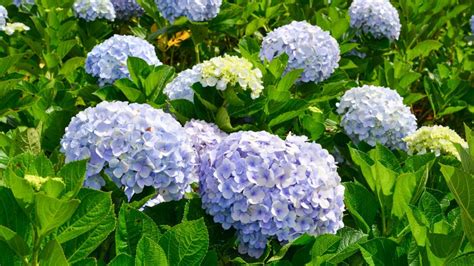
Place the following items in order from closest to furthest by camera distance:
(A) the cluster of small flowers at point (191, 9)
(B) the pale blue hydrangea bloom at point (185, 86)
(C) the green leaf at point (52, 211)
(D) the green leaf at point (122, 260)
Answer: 1. (C) the green leaf at point (52, 211)
2. (D) the green leaf at point (122, 260)
3. (B) the pale blue hydrangea bloom at point (185, 86)
4. (A) the cluster of small flowers at point (191, 9)

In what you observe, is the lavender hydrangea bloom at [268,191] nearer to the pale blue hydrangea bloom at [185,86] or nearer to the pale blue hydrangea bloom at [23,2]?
the pale blue hydrangea bloom at [185,86]

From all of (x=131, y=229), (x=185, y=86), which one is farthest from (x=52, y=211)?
(x=185, y=86)

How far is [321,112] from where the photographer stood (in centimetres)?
243

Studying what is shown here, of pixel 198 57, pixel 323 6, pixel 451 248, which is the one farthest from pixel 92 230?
pixel 323 6

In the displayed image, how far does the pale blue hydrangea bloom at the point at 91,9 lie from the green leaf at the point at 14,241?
2.27 m

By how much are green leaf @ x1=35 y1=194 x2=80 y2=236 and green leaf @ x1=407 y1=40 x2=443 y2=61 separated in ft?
9.53

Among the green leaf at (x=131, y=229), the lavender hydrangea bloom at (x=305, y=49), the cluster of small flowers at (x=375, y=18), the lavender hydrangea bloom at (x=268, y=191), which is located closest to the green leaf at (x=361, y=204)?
the lavender hydrangea bloom at (x=268, y=191)

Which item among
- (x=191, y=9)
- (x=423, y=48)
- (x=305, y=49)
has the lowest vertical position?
(x=423, y=48)

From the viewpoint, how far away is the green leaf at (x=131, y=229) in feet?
4.58

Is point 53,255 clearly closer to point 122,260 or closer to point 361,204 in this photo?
point 122,260

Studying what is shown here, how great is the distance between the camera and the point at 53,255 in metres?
1.21

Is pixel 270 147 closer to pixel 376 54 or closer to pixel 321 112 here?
pixel 321 112

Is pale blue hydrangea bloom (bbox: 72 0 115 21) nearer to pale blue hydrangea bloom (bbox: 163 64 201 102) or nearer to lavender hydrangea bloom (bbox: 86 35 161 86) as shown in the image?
lavender hydrangea bloom (bbox: 86 35 161 86)

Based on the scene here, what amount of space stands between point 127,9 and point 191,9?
0.81 metres
